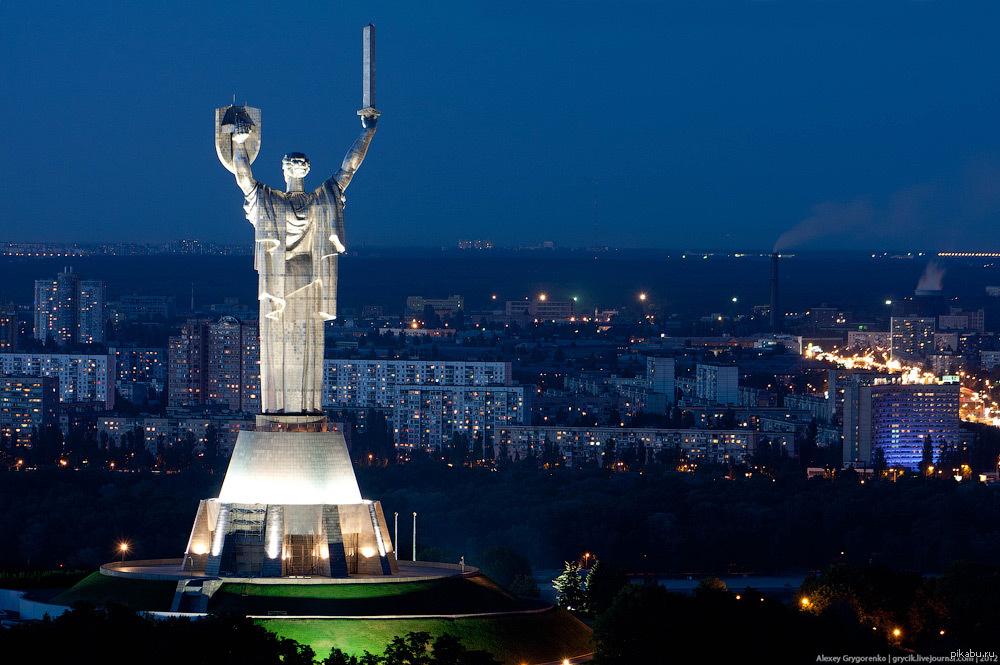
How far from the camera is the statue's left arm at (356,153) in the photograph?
25969 mm

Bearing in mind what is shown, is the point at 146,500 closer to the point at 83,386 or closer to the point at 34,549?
the point at 34,549

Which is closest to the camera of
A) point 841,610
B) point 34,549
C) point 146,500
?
point 841,610

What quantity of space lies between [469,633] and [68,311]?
339 ft

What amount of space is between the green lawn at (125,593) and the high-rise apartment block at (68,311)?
97099mm

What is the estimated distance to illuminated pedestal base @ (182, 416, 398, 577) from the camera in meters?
24.6

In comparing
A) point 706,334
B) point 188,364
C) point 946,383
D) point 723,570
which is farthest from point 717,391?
point 723,570

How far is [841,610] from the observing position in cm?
2711

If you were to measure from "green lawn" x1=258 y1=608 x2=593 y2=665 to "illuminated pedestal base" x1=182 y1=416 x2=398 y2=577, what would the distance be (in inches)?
48.0

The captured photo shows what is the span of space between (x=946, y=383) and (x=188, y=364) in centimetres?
3111

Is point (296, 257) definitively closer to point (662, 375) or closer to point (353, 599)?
point (353, 599)

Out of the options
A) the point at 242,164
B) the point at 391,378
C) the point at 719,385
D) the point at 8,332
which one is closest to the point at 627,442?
the point at 391,378

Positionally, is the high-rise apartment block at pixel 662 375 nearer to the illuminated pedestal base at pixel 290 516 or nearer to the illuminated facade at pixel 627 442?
Answer: the illuminated facade at pixel 627 442

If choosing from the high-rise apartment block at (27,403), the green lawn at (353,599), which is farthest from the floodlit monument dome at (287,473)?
the high-rise apartment block at (27,403)

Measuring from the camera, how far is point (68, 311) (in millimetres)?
124438
